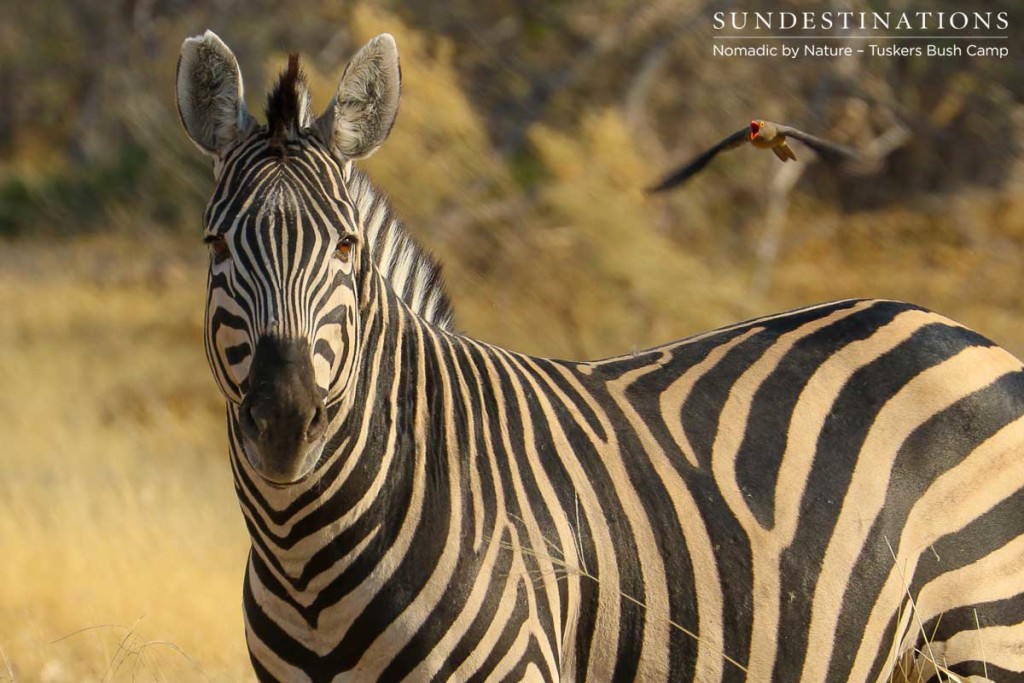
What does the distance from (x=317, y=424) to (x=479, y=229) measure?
7857mm

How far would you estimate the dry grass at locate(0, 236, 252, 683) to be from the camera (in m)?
5.01

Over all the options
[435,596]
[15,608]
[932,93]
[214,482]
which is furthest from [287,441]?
[932,93]

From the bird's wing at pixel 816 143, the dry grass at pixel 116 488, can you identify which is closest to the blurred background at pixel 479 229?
the dry grass at pixel 116 488

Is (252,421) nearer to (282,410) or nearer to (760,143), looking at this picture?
(282,410)

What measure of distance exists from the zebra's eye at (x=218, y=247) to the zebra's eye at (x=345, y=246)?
0.21 metres

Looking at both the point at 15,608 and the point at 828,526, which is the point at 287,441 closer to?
the point at 828,526

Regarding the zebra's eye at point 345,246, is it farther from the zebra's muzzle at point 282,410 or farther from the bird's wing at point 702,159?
the bird's wing at point 702,159

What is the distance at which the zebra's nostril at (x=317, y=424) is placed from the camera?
2.33 metres

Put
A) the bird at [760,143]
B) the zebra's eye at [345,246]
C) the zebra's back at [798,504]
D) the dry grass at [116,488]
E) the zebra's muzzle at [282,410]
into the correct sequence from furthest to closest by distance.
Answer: the dry grass at [116,488] < the bird at [760,143] < the zebra's back at [798,504] < the zebra's eye at [345,246] < the zebra's muzzle at [282,410]

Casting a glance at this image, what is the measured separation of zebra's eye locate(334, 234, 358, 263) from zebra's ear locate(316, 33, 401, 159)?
24 cm

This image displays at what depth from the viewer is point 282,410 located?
7.49 feet

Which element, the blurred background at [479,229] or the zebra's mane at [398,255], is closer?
the zebra's mane at [398,255]

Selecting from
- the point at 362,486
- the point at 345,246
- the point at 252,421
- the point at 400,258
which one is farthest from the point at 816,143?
the point at 252,421

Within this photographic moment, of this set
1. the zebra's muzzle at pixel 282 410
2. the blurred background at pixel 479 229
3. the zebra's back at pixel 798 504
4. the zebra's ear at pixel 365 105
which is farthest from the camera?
the blurred background at pixel 479 229
